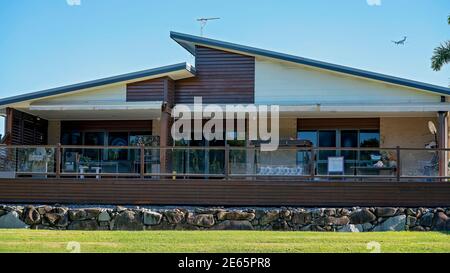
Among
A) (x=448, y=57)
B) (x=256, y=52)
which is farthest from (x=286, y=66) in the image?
(x=448, y=57)

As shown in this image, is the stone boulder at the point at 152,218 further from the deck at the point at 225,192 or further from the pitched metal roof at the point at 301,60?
the pitched metal roof at the point at 301,60

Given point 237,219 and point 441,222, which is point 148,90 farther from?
point 441,222

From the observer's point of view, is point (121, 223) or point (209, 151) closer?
point (121, 223)

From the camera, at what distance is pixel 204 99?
20.9 meters

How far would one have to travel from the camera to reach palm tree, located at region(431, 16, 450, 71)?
23.8 meters

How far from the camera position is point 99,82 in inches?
797

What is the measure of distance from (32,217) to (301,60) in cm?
908

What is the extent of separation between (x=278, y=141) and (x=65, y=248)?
29.6 feet

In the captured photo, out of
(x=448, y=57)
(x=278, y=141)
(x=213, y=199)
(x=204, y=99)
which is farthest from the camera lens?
(x=448, y=57)

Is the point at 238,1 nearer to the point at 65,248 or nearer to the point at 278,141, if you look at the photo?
the point at 278,141

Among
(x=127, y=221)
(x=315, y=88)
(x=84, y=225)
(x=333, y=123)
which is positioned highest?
(x=315, y=88)

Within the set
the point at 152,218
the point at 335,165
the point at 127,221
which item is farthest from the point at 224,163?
the point at 127,221

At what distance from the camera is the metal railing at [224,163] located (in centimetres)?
1722

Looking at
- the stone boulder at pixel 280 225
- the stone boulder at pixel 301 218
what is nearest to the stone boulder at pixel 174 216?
the stone boulder at pixel 280 225
